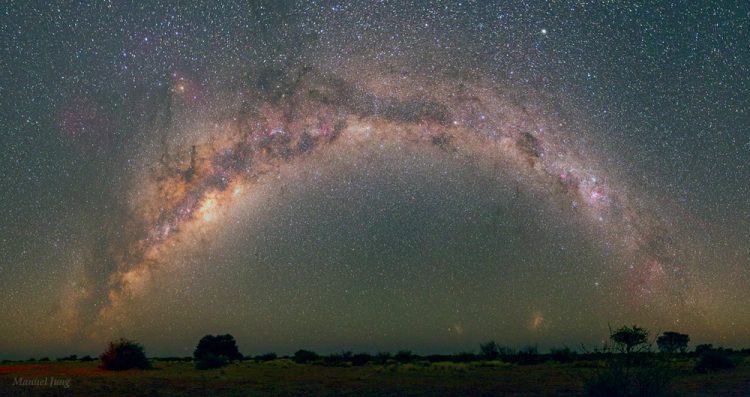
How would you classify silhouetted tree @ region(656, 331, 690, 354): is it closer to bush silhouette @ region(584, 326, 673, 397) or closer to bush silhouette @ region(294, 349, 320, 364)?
bush silhouette @ region(294, 349, 320, 364)

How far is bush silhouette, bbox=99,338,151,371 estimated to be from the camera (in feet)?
109

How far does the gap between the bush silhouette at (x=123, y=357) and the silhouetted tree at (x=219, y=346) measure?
64.8 ft

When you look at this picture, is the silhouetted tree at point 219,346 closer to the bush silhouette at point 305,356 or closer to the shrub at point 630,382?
the bush silhouette at point 305,356

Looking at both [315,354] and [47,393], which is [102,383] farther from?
[315,354]

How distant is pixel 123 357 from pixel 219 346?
2232 centimetres

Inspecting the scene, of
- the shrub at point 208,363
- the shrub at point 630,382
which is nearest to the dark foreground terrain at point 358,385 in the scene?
the shrub at point 630,382

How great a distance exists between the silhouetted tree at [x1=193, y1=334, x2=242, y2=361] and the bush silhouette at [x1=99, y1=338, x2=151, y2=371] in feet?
64.8

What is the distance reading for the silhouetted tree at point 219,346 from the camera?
180ft

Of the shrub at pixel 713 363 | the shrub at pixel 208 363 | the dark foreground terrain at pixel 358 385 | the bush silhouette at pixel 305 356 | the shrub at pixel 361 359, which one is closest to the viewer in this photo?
the dark foreground terrain at pixel 358 385

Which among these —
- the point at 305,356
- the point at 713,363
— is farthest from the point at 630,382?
the point at 305,356

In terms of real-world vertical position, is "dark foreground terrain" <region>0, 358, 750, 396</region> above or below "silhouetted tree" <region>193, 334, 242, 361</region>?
below

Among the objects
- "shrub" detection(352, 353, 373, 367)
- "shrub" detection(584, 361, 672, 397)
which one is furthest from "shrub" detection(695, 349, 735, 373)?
"shrub" detection(352, 353, 373, 367)

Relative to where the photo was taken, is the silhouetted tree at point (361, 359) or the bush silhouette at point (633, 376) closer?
the bush silhouette at point (633, 376)

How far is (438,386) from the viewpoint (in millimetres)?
22781
